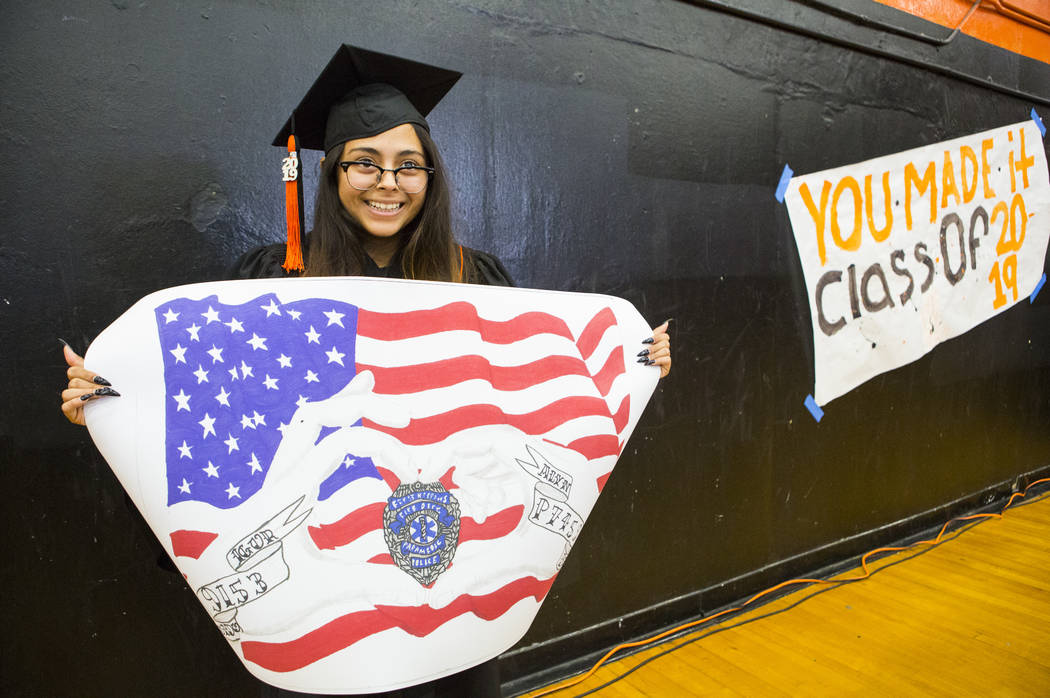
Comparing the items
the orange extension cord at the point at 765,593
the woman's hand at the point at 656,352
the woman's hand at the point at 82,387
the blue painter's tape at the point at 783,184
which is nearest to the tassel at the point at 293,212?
the woman's hand at the point at 82,387

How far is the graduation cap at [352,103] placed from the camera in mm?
1035

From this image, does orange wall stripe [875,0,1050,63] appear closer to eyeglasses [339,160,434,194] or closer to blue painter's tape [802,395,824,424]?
blue painter's tape [802,395,824,424]

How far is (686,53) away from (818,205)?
791mm

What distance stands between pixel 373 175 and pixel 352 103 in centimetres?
14

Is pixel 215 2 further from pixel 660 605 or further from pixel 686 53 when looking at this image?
pixel 660 605

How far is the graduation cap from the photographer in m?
1.04

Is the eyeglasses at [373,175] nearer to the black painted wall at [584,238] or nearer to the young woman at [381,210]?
the young woman at [381,210]

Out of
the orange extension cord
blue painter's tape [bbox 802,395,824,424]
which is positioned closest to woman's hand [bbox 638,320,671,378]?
the orange extension cord

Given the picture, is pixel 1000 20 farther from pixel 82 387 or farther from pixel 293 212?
pixel 82 387

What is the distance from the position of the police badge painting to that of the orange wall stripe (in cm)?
249

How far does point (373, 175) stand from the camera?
1020 millimetres

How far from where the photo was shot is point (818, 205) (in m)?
2.35

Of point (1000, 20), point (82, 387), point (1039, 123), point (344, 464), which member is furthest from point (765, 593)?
point (1000, 20)

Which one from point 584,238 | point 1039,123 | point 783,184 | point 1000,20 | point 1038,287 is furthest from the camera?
point 1038,287
